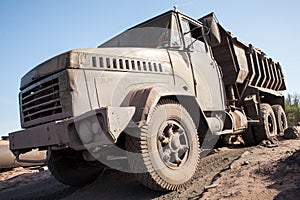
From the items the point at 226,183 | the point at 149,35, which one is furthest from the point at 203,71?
the point at 226,183

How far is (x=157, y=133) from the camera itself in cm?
344

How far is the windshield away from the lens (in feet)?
16.2

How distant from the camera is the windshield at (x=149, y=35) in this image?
4.94 meters

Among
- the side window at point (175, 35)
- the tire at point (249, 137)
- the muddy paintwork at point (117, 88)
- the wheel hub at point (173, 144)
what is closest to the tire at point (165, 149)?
the wheel hub at point (173, 144)

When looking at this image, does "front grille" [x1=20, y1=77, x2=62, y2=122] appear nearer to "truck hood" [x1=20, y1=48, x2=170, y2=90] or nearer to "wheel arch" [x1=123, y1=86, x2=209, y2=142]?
"truck hood" [x1=20, y1=48, x2=170, y2=90]

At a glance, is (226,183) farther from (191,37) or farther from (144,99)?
(191,37)

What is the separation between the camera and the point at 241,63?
7090 millimetres

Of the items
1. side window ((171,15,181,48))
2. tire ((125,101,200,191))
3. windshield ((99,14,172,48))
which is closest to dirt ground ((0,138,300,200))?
tire ((125,101,200,191))

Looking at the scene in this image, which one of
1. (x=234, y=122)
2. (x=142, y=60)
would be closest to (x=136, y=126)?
(x=142, y=60)

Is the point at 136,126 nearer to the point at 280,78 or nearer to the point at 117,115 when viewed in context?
the point at 117,115

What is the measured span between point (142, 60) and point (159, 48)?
771mm

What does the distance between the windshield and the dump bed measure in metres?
2.27

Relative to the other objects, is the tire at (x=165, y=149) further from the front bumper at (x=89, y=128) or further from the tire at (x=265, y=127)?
the tire at (x=265, y=127)

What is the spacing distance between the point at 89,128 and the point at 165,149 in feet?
3.51
